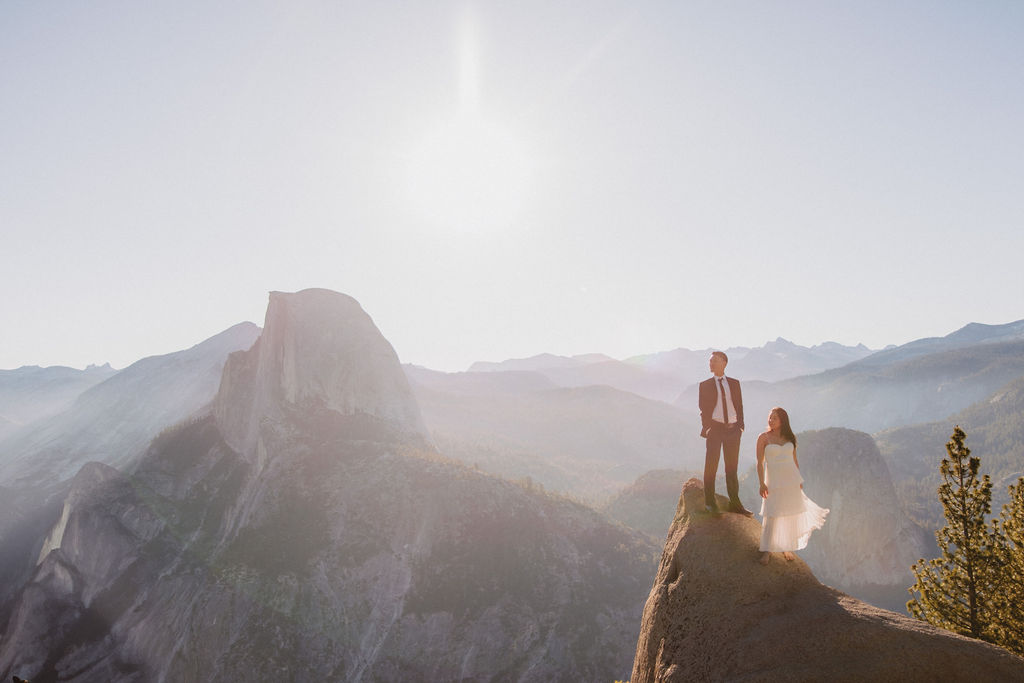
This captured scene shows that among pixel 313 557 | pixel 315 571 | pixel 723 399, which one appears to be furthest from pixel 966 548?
pixel 313 557

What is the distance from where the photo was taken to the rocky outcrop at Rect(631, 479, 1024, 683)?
7727 millimetres

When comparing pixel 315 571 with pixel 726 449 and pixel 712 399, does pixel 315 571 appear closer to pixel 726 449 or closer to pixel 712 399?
pixel 726 449

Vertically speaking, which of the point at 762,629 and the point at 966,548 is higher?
the point at 762,629

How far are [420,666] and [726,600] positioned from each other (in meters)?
61.0

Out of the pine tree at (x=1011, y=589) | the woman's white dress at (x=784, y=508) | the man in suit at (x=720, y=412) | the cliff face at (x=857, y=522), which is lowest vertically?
the cliff face at (x=857, y=522)

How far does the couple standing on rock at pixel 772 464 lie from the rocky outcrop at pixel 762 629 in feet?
2.33

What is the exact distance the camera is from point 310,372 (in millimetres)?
101250

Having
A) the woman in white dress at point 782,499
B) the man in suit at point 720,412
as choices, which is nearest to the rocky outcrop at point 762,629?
the woman in white dress at point 782,499

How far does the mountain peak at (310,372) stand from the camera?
98188 mm

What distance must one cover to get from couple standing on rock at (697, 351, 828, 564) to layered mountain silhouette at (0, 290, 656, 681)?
58.3 metres

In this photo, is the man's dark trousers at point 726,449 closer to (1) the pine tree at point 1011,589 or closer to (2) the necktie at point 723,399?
(2) the necktie at point 723,399

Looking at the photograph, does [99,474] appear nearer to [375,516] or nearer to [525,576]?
[375,516]

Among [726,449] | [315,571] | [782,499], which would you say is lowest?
[315,571]

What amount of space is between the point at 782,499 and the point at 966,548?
1311 centimetres
